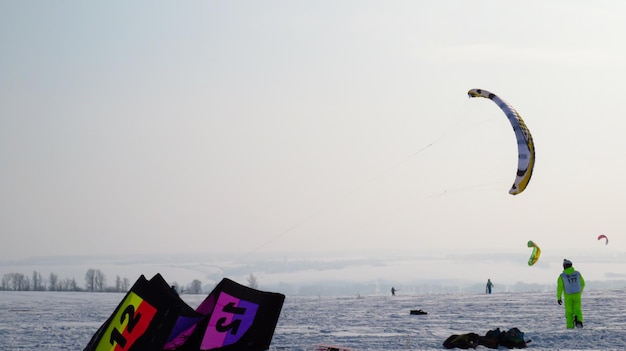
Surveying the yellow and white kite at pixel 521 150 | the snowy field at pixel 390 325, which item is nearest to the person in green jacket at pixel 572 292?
the snowy field at pixel 390 325

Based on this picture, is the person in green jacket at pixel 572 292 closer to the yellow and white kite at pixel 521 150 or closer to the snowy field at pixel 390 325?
the snowy field at pixel 390 325

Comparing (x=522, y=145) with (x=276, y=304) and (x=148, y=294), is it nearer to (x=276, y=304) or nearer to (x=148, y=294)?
(x=276, y=304)

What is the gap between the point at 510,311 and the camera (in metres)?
20.8

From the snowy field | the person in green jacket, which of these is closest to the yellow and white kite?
the person in green jacket

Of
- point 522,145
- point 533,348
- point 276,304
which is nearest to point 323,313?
point 522,145

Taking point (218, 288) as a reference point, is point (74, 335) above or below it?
below

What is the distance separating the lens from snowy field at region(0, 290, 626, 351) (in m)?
13.0

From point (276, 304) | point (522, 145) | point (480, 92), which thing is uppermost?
point (480, 92)

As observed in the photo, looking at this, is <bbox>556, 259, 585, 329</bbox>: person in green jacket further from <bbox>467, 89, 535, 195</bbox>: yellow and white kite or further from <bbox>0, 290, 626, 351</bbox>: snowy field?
<bbox>467, 89, 535, 195</bbox>: yellow and white kite

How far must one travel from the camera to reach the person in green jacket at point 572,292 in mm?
15320

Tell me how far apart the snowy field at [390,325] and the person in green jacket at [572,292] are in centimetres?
31

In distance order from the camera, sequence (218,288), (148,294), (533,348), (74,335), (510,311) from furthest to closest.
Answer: (510,311) < (74,335) < (533,348) < (218,288) < (148,294)

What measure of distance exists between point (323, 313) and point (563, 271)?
7532 millimetres

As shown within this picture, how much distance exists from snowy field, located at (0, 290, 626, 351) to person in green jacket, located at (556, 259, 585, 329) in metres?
0.31
